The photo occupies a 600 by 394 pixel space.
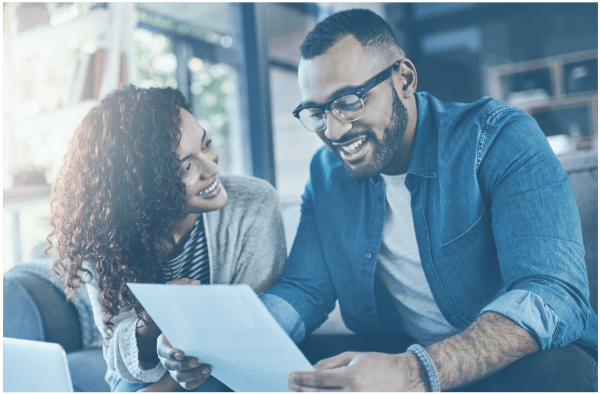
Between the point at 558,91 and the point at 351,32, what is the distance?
3.87 m

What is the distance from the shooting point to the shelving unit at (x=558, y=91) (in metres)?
3.95

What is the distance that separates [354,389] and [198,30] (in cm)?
337

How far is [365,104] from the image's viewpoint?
3.25 feet

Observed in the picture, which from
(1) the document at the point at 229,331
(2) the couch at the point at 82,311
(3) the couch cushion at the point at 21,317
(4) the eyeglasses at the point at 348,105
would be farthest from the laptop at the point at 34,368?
(3) the couch cushion at the point at 21,317

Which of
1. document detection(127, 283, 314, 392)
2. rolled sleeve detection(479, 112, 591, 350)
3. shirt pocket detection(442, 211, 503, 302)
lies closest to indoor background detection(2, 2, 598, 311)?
rolled sleeve detection(479, 112, 591, 350)

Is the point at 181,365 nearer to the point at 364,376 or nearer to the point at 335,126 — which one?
the point at 364,376

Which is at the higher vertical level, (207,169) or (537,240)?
(207,169)

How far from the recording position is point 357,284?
42.8 inches

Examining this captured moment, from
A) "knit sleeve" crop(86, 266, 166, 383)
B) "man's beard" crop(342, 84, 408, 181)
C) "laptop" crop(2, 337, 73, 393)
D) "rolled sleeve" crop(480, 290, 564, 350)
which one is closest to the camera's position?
"laptop" crop(2, 337, 73, 393)

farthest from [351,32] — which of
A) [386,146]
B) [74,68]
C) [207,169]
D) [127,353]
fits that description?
[74,68]

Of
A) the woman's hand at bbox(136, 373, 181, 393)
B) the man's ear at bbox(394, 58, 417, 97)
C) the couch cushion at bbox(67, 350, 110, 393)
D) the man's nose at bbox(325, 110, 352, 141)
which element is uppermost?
the man's ear at bbox(394, 58, 417, 97)

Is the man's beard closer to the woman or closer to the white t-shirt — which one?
the white t-shirt

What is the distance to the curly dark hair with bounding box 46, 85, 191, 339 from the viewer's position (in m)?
0.98

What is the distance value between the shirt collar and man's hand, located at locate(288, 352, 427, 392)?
453mm
